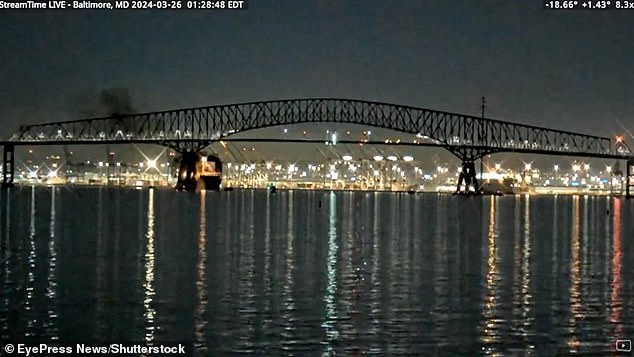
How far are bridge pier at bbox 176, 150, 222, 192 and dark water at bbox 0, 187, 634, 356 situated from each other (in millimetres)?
106590

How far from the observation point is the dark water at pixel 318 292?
18.8 meters

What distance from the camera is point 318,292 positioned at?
24906 mm

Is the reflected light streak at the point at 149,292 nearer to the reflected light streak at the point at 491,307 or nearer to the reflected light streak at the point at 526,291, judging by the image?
the reflected light streak at the point at 491,307

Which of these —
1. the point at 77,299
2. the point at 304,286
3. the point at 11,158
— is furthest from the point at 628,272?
the point at 11,158

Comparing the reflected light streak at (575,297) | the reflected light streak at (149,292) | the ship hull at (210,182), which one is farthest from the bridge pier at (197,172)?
the reflected light streak at (575,297)

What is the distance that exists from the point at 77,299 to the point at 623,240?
30047mm

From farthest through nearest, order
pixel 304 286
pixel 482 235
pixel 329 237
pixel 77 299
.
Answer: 1. pixel 482 235
2. pixel 329 237
3. pixel 304 286
4. pixel 77 299

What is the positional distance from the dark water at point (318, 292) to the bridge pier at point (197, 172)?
107 meters

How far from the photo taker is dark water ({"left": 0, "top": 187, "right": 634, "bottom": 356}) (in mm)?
18750

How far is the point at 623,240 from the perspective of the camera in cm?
4741

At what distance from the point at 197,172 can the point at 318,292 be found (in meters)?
131

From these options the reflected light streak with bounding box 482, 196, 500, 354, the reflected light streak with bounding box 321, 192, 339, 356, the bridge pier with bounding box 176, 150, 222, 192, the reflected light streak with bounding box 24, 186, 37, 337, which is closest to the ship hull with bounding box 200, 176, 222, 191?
the bridge pier with bounding box 176, 150, 222, 192

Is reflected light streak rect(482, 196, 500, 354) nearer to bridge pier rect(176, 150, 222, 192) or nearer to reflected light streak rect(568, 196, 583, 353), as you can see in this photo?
reflected light streak rect(568, 196, 583, 353)

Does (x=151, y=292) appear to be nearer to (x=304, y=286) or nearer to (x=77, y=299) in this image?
(x=77, y=299)
